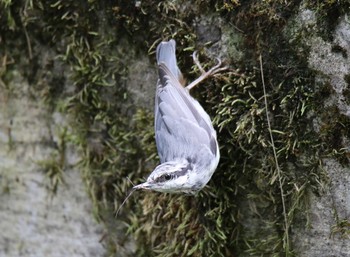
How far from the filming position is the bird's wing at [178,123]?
2.62 metres

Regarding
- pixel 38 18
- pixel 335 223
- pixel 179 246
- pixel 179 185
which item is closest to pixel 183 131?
pixel 179 185

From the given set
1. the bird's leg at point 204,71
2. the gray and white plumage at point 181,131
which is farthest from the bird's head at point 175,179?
the bird's leg at point 204,71

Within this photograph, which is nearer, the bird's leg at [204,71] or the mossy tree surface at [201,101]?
the mossy tree surface at [201,101]

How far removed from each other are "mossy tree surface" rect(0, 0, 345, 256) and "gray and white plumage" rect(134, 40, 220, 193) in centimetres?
9

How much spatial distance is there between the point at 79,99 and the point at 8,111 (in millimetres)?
395

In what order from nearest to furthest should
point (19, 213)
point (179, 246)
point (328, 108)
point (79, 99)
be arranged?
point (328, 108)
point (179, 246)
point (79, 99)
point (19, 213)

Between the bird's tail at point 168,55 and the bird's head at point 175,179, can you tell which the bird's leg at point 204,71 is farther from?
the bird's head at point 175,179

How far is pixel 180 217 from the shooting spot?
282 cm

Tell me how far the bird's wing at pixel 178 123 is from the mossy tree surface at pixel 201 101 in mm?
80

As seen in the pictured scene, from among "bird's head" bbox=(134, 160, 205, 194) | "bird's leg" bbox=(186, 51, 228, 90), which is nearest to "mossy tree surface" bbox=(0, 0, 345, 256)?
"bird's leg" bbox=(186, 51, 228, 90)

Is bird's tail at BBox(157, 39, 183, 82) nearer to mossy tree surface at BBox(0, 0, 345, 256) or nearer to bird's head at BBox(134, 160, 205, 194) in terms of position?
mossy tree surface at BBox(0, 0, 345, 256)

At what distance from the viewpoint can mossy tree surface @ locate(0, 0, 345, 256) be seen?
251 cm

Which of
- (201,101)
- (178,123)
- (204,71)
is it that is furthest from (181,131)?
(204,71)

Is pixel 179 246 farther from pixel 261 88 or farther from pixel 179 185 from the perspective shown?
pixel 261 88
